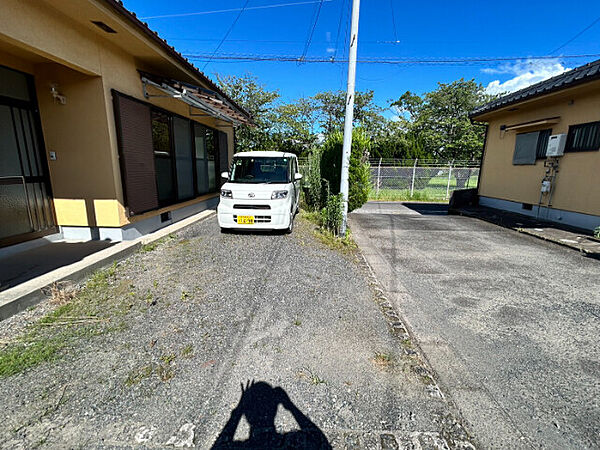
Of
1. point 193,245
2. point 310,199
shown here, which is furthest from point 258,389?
point 310,199

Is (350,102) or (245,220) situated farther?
(350,102)

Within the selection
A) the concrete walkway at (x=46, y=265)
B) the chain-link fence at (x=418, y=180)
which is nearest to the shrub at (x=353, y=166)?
the concrete walkway at (x=46, y=265)

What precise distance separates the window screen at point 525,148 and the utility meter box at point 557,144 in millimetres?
761

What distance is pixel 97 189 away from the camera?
4.23 meters

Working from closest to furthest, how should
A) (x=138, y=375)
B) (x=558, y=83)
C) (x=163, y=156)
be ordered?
1. (x=138, y=375)
2. (x=163, y=156)
3. (x=558, y=83)

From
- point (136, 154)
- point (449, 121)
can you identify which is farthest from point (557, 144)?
point (449, 121)

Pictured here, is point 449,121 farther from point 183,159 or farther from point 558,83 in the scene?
point 183,159

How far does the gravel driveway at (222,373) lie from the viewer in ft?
4.82

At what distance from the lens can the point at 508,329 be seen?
8.51 ft

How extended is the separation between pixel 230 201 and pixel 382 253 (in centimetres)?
307

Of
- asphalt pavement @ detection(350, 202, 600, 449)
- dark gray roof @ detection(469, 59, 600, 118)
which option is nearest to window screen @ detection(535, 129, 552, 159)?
dark gray roof @ detection(469, 59, 600, 118)

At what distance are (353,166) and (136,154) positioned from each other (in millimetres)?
4811

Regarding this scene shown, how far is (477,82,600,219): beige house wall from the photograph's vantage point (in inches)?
247

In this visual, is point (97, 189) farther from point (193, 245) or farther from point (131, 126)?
point (193, 245)
